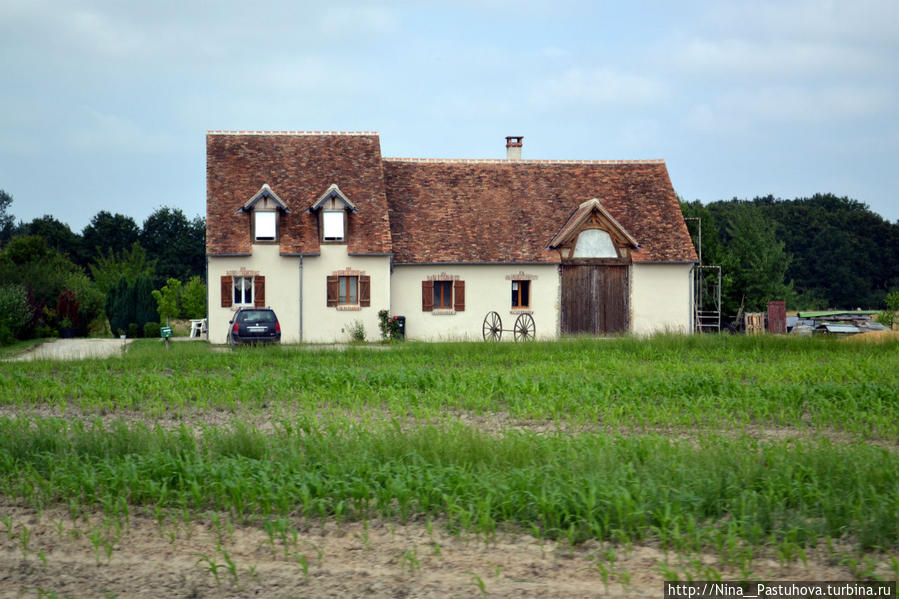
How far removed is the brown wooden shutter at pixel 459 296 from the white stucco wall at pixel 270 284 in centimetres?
586

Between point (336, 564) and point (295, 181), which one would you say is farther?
point (295, 181)

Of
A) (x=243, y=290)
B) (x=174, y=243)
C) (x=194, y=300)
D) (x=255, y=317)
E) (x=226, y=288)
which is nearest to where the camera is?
(x=255, y=317)

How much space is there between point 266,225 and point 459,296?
764 cm

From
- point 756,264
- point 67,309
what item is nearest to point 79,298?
point 67,309

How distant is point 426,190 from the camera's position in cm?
3397

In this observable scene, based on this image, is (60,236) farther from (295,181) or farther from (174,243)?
(295,181)

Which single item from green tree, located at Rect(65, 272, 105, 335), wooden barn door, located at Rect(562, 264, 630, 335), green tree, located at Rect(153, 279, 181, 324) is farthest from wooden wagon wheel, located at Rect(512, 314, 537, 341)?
green tree, located at Rect(65, 272, 105, 335)

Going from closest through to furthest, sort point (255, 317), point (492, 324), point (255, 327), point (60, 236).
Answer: point (255, 327) < point (255, 317) < point (492, 324) < point (60, 236)

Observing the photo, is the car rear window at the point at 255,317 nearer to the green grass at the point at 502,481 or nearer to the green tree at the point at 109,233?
the green grass at the point at 502,481

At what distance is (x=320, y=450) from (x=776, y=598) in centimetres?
457

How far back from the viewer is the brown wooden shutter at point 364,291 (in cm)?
3028

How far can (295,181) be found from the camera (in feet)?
105

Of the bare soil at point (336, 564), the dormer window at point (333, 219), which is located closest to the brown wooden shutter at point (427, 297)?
the dormer window at point (333, 219)

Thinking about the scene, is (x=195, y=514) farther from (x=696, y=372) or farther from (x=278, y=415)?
(x=696, y=372)
